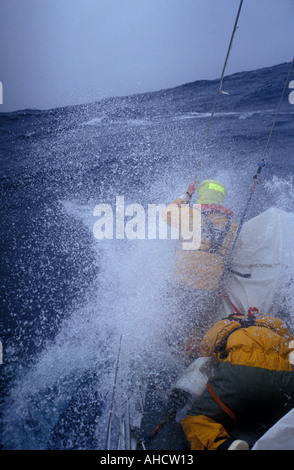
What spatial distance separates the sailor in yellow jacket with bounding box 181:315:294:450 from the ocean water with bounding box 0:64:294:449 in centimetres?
70

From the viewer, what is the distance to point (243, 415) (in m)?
1.78

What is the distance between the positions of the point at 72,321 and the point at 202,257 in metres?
1.79

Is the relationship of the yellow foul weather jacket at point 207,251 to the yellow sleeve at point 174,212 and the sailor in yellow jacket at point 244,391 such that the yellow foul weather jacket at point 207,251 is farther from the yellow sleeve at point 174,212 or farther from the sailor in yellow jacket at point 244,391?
the sailor in yellow jacket at point 244,391

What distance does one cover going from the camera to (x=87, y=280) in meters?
3.81

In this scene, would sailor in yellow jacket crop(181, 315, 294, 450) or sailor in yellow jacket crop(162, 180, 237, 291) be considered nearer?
sailor in yellow jacket crop(181, 315, 294, 450)

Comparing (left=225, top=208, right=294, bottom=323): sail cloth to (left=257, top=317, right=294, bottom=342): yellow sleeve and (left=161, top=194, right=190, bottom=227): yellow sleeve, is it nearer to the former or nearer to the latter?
(left=257, top=317, right=294, bottom=342): yellow sleeve

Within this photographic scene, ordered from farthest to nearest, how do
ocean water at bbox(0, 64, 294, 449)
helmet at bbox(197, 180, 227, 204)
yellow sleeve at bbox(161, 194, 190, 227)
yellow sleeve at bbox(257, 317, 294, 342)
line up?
helmet at bbox(197, 180, 227, 204) < yellow sleeve at bbox(161, 194, 190, 227) < ocean water at bbox(0, 64, 294, 449) < yellow sleeve at bbox(257, 317, 294, 342)

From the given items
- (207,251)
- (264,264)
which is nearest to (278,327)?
(207,251)

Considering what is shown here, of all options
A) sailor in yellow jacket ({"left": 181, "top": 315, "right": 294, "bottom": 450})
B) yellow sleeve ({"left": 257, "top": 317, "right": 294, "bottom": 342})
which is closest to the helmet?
yellow sleeve ({"left": 257, "top": 317, "right": 294, "bottom": 342})

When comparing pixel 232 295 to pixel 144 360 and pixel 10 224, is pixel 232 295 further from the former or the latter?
pixel 10 224

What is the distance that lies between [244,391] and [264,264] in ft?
6.44

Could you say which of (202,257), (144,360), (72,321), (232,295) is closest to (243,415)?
(144,360)

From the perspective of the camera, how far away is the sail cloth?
2.98 metres
